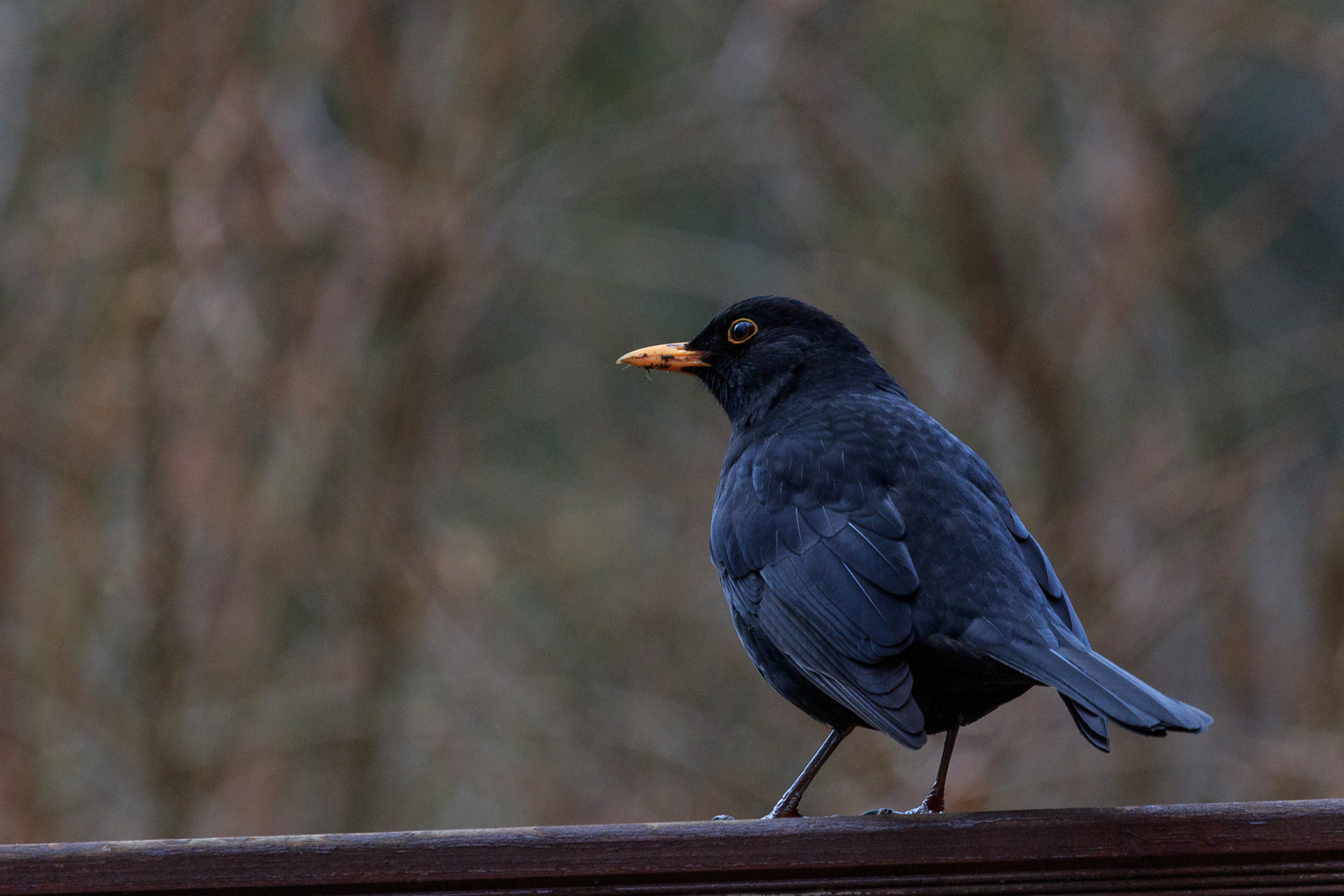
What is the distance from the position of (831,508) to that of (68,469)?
3883 mm

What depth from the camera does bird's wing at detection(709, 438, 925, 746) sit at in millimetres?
2482

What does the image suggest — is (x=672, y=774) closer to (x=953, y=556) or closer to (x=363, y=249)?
(x=363, y=249)

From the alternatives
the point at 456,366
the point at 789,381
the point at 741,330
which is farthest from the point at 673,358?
the point at 456,366

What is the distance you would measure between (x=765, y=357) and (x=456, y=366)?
358 centimetres

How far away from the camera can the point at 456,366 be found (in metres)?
6.93

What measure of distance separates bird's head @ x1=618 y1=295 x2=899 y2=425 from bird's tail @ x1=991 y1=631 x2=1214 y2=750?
125 cm

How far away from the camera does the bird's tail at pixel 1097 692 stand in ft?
6.29

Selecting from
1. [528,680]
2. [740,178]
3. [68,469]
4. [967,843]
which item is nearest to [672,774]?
[528,680]

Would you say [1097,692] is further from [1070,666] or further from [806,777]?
[806,777]

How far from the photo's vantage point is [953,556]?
2.65 meters

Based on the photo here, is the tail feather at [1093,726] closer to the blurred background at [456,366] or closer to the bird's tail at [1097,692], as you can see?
the bird's tail at [1097,692]

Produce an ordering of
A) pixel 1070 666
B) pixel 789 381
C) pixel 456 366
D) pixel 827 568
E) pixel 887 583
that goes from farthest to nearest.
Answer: pixel 456 366 → pixel 789 381 → pixel 827 568 → pixel 887 583 → pixel 1070 666

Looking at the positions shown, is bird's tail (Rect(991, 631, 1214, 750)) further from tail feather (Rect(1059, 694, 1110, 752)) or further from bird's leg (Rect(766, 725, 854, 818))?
bird's leg (Rect(766, 725, 854, 818))

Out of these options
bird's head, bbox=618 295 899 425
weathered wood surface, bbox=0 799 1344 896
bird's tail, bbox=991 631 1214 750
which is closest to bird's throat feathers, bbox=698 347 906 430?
bird's head, bbox=618 295 899 425
